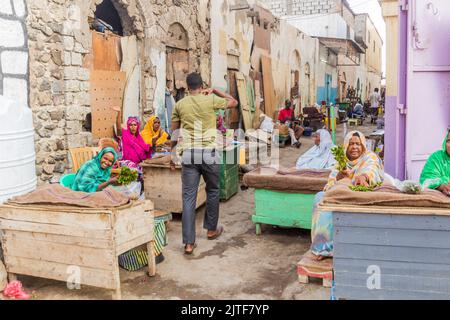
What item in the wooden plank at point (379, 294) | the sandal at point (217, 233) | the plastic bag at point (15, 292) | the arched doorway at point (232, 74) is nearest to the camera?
the wooden plank at point (379, 294)

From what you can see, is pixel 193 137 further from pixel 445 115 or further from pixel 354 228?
pixel 445 115

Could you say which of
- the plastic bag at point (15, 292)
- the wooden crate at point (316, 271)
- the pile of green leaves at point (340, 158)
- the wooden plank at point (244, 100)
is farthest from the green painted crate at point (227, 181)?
the wooden plank at point (244, 100)

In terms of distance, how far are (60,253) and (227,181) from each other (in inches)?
140

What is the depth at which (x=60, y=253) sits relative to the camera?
11.8 ft

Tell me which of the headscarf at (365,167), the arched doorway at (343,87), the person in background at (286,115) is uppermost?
the arched doorway at (343,87)

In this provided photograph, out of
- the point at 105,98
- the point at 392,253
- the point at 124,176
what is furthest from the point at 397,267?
the point at 105,98

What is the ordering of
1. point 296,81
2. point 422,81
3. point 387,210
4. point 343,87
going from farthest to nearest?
point 343,87, point 296,81, point 422,81, point 387,210

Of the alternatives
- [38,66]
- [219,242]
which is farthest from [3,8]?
[219,242]

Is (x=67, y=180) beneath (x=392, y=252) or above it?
above

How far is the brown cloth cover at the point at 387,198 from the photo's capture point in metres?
2.88

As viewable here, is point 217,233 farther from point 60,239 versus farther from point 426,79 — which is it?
point 426,79

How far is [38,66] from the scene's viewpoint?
243 inches

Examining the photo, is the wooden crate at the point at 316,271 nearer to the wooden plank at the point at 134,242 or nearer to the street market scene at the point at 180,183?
the street market scene at the point at 180,183

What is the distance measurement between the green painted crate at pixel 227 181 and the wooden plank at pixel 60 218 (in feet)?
11.1
